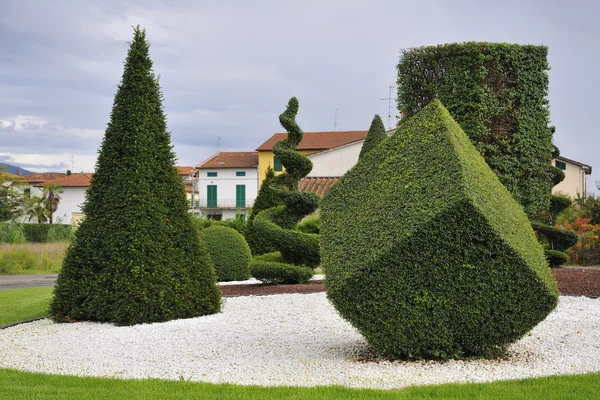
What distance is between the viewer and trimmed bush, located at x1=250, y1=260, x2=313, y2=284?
1543 cm

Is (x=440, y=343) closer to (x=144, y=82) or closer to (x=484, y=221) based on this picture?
(x=484, y=221)

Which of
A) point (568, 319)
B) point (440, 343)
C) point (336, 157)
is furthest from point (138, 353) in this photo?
point (336, 157)

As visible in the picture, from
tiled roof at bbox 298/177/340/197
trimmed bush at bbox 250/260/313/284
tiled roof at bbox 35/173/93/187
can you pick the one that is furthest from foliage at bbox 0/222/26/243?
tiled roof at bbox 35/173/93/187

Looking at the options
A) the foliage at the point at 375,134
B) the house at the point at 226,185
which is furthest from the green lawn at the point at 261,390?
the house at the point at 226,185

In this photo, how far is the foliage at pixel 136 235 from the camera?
9.42 meters

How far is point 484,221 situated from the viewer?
6.12 m

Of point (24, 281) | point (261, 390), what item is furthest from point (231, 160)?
point (261, 390)

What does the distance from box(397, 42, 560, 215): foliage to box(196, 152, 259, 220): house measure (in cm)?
4383

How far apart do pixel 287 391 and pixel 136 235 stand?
462cm

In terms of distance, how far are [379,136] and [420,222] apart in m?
13.2

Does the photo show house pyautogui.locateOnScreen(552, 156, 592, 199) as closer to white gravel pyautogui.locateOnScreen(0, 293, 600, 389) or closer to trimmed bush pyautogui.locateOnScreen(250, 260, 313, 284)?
trimmed bush pyautogui.locateOnScreen(250, 260, 313, 284)

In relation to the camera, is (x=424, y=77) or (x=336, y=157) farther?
(x=336, y=157)

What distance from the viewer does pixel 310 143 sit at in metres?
56.3

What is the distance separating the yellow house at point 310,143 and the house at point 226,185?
95.3 inches
